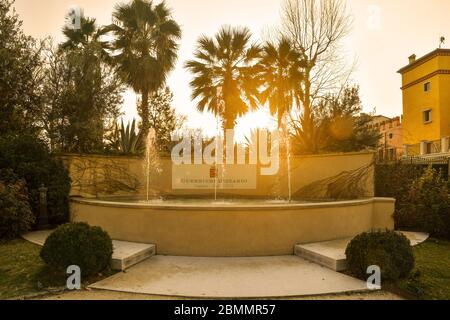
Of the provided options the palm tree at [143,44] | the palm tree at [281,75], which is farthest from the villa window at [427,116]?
the palm tree at [143,44]

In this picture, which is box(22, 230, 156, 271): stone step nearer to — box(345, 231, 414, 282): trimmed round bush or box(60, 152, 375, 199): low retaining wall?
box(60, 152, 375, 199): low retaining wall

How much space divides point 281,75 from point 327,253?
1089 cm

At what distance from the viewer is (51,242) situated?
4797mm

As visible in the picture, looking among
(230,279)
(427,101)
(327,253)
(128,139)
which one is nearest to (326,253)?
(327,253)

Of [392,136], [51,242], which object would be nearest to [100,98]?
[51,242]

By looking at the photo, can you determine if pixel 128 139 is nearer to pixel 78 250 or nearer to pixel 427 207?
pixel 78 250

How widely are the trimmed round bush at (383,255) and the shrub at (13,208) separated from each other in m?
7.53

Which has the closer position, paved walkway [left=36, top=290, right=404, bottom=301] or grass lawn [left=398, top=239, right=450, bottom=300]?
paved walkway [left=36, top=290, right=404, bottom=301]

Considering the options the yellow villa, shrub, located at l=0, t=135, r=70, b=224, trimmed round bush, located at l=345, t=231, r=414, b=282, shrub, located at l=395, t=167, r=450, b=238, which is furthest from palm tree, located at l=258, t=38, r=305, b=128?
the yellow villa

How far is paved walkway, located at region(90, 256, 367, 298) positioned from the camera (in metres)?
4.30

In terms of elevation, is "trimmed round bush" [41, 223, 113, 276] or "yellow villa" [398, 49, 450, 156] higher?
"yellow villa" [398, 49, 450, 156]

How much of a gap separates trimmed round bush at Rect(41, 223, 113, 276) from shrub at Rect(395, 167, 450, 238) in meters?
7.95

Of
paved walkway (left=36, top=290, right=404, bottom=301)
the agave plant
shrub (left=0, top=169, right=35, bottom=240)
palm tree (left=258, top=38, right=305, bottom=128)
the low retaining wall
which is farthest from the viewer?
palm tree (left=258, top=38, right=305, bottom=128)
